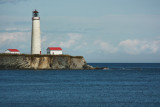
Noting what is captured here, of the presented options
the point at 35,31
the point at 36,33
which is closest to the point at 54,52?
the point at 36,33

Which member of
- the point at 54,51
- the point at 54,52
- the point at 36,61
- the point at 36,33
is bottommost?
the point at 36,61

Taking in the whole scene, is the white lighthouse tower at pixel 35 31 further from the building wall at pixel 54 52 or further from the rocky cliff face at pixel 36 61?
the building wall at pixel 54 52

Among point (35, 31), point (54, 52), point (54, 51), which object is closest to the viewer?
point (35, 31)

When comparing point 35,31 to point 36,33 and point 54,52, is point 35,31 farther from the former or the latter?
point 54,52

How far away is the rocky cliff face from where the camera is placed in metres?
87.9

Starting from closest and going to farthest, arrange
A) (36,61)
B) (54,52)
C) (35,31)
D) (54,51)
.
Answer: (35,31) < (36,61) < (54,52) < (54,51)

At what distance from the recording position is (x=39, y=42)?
87.3 meters

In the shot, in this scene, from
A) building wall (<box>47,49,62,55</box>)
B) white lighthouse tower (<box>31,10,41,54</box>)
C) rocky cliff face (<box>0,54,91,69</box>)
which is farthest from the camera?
building wall (<box>47,49,62,55</box>)

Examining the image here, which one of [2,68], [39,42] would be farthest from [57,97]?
[2,68]

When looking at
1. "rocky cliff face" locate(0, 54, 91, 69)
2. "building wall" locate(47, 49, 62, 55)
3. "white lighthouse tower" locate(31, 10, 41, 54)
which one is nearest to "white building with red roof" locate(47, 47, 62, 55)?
"building wall" locate(47, 49, 62, 55)

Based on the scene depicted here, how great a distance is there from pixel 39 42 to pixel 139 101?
58000 mm

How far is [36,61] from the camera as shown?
88438 millimetres

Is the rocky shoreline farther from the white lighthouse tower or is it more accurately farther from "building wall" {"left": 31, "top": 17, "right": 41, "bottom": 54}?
the white lighthouse tower

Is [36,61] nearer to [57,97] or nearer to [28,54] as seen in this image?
[28,54]
